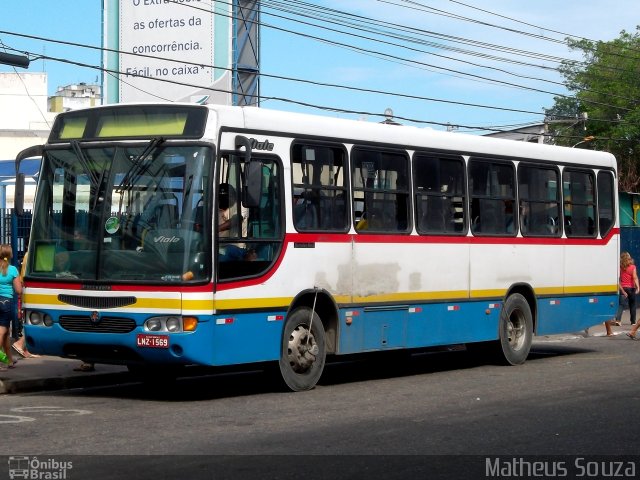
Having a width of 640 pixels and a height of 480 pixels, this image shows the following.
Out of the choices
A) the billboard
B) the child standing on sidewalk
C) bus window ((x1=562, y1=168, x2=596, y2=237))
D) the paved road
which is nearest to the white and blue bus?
the paved road

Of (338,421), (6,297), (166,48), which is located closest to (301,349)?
(338,421)

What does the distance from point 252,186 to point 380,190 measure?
278 centimetres

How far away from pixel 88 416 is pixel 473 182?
7.22 m

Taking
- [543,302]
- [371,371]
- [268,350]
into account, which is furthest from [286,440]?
[543,302]

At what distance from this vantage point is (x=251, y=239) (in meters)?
13.1

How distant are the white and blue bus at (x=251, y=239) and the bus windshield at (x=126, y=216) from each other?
0.6 inches

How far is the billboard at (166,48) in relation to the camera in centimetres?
3500

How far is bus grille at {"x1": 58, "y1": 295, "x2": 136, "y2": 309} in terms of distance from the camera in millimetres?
12648

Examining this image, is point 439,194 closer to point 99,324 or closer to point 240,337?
point 240,337

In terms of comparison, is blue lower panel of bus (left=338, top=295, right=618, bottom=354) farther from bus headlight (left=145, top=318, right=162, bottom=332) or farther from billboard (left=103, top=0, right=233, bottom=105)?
billboard (left=103, top=0, right=233, bottom=105)

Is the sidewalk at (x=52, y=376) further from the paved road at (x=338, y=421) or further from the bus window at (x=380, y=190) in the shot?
the bus window at (x=380, y=190)

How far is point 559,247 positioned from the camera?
18.6m

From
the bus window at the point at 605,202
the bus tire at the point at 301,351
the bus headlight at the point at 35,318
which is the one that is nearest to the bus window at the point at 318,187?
the bus tire at the point at 301,351

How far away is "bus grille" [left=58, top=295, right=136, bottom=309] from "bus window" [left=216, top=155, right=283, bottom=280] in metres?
1.04
